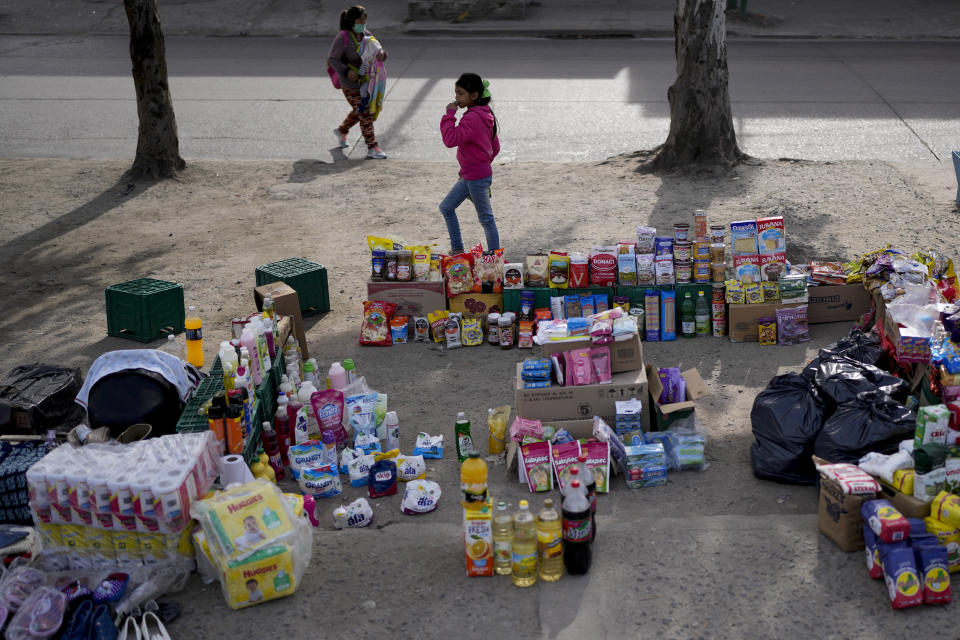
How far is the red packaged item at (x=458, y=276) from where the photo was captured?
26.9ft

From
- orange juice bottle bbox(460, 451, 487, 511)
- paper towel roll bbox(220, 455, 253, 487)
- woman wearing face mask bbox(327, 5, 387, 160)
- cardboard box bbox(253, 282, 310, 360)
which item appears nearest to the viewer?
orange juice bottle bbox(460, 451, 487, 511)

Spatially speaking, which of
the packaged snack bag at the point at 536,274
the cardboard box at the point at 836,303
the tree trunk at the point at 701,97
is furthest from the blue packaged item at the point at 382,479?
the tree trunk at the point at 701,97

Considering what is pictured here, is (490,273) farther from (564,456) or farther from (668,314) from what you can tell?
(564,456)

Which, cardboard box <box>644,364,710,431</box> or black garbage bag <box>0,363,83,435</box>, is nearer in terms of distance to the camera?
cardboard box <box>644,364,710,431</box>

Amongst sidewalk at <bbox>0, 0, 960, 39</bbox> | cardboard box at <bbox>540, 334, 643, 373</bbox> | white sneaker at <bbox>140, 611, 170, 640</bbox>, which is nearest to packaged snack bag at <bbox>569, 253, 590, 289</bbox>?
cardboard box at <bbox>540, 334, 643, 373</bbox>

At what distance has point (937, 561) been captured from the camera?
4562mm

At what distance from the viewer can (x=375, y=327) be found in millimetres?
8148

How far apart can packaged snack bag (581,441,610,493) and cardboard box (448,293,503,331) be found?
8.48 feet

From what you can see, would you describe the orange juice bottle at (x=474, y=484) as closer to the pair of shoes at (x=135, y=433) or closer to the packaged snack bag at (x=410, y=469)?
the packaged snack bag at (x=410, y=469)

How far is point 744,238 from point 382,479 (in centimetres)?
381

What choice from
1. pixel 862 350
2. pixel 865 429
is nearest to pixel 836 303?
pixel 862 350

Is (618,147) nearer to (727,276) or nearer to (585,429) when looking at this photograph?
(727,276)

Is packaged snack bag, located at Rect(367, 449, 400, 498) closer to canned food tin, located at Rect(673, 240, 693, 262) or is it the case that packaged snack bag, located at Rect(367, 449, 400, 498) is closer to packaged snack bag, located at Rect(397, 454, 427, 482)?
packaged snack bag, located at Rect(397, 454, 427, 482)

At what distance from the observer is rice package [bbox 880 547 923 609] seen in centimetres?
455
